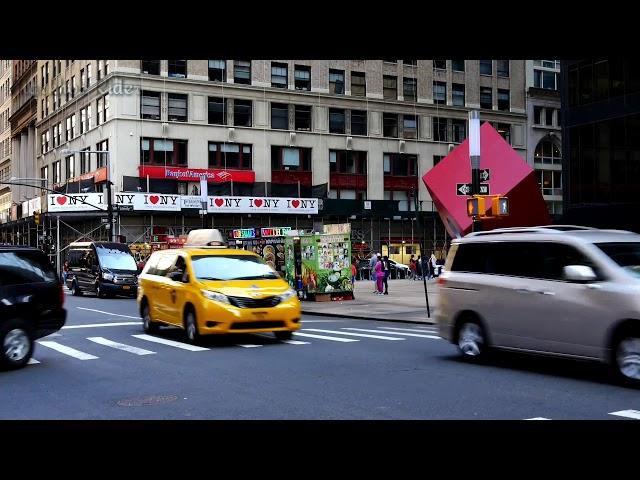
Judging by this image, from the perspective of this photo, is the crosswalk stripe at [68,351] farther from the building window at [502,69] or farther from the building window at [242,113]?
the building window at [502,69]

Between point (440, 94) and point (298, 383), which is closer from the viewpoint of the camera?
point (298, 383)

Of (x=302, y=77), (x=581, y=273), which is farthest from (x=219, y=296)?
(x=302, y=77)

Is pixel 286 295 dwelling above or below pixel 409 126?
below

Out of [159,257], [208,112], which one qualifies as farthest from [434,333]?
[208,112]

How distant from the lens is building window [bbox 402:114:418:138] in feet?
217

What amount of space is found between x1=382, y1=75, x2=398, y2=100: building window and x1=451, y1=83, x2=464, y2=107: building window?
5641 millimetres

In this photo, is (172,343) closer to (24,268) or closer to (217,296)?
(217,296)

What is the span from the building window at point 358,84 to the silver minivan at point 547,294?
52.7 metres

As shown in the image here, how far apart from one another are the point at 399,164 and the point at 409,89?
660 centimetres

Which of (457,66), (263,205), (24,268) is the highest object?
(457,66)

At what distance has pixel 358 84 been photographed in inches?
2525
